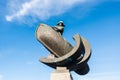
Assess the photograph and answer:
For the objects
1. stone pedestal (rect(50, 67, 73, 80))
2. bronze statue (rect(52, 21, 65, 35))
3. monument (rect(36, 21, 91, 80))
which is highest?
bronze statue (rect(52, 21, 65, 35))

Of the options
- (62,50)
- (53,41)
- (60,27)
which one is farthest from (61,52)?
(60,27)

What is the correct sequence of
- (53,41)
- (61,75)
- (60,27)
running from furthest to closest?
(60,27) → (53,41) → (61,75)

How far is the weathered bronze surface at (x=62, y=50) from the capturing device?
13.5 metres

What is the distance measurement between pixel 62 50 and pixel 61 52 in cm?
12

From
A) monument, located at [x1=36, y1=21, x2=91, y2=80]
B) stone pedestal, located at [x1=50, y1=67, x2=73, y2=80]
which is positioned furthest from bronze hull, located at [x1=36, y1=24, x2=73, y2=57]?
stone pedestal, located at [x1=50, y1=67, x2=73, y2=80]

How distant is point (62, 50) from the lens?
1380 cm

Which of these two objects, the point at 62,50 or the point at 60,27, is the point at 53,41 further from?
the point at 60,27

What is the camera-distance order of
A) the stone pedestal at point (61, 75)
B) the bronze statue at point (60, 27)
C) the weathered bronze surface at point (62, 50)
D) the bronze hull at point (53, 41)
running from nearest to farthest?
the stone pedestal at point (61, 75) → the weathered bronze surface at point (62, 50) → the bronze hull at point (53, 41) → the bronze statue at point (60, 27)

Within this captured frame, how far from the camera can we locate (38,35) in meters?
14.1

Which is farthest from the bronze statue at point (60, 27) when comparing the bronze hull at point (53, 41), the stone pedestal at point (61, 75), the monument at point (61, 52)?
the stone pedestal at point (61, 75)

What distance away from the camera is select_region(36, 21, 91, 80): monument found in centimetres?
1345

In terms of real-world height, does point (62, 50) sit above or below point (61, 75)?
above

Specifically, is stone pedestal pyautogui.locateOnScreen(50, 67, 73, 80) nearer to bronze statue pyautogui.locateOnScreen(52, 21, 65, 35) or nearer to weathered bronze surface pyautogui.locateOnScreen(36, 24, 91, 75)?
weathered bronze surface pyautogui.locateOnScreen(36, 24, 91, 75)

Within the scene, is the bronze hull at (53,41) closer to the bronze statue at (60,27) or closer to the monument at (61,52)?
the monument at (61,52)
